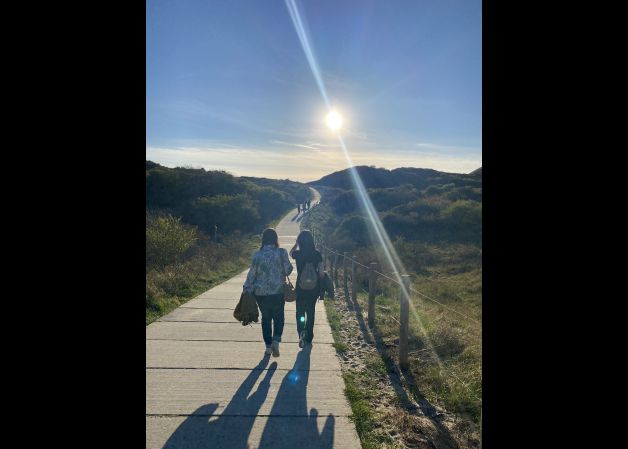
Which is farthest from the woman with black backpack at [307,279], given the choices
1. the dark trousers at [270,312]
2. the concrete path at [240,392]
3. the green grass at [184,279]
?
the green grass at [184,279]

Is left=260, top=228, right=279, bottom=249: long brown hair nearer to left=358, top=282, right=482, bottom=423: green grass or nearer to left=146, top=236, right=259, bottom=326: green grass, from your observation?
left=358, top=282, right=482, bottom=423: green grass

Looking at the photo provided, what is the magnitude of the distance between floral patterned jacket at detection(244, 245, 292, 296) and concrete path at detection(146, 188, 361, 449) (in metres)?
0.95

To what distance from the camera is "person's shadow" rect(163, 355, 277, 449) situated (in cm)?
365

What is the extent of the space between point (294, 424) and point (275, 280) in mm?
2301

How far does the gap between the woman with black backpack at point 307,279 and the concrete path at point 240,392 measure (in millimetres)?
335

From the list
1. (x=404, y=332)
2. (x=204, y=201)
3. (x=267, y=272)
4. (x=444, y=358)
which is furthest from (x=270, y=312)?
(x=204, y=201)

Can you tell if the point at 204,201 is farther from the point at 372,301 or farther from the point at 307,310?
the point at 307,310

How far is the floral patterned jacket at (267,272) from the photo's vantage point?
19.7 feet
